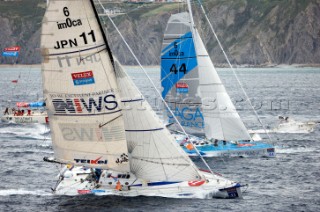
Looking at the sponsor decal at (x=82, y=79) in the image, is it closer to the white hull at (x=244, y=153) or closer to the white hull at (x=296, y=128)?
the white hull at (x=244, y=153)

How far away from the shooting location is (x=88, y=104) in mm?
37344

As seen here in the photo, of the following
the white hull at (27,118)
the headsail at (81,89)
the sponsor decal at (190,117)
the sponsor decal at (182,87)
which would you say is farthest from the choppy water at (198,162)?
the sponsor decal at (182,87)

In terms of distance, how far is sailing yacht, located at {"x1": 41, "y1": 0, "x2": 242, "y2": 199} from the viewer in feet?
119

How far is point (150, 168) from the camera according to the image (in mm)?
38938

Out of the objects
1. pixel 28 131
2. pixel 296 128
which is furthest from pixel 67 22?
pixel 296 128

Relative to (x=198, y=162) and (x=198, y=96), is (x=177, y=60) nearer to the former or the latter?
(x=198, y=96)

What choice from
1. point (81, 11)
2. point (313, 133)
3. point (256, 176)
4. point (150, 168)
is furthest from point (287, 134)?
point (81, 11)

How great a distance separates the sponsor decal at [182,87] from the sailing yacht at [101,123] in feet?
49.0

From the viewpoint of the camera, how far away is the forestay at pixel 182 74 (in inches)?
2108

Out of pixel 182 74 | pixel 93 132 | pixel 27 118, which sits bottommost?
pixel 27 118

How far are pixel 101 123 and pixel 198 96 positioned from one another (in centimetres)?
1765

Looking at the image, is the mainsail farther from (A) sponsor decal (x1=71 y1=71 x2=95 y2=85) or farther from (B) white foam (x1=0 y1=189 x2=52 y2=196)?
(A) sponsor decal (x1=71 y1=71 x2=95 y2=85)

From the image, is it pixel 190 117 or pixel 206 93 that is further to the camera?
pixel 190 117

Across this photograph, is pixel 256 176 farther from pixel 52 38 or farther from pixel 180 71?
pixel 52 38
